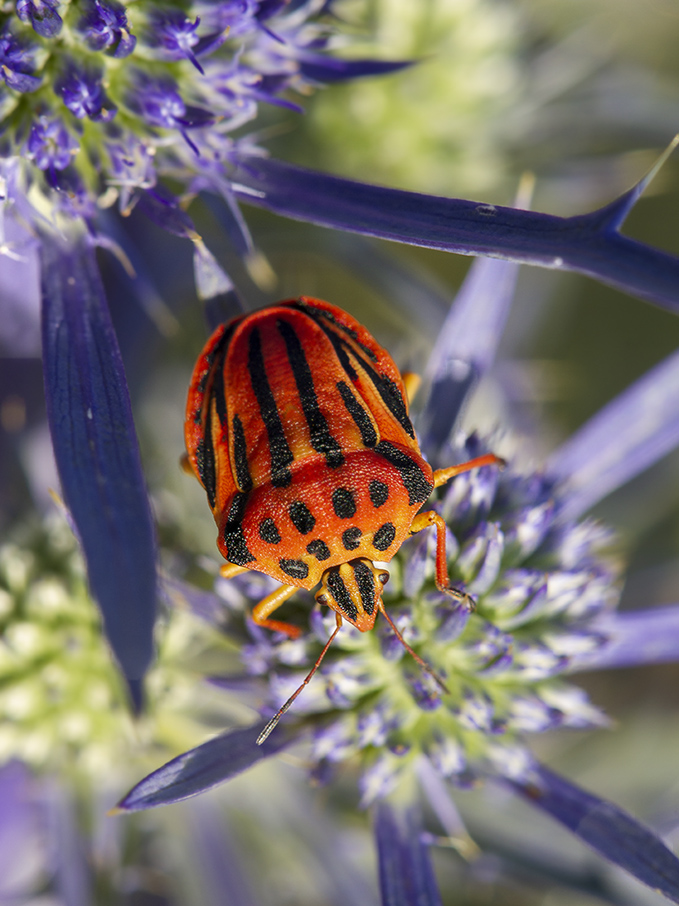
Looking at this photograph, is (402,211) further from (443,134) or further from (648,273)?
(443,134)

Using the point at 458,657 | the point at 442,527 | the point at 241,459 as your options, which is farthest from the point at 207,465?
the point at 458,657

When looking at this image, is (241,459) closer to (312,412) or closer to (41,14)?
(312,412)

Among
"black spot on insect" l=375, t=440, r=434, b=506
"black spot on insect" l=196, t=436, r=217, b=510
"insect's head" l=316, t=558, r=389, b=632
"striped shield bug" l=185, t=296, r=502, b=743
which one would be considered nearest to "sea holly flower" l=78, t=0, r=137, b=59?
"striped shield bug" l=185, t=296, r=502, b=743

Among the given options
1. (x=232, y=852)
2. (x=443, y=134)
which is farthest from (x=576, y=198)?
(x=232, y=852)

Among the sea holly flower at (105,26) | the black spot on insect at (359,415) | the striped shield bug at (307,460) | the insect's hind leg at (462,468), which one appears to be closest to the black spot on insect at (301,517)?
the striped shield bug at (307,460)

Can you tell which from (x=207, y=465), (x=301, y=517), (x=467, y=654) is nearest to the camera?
(x=301, y=517)

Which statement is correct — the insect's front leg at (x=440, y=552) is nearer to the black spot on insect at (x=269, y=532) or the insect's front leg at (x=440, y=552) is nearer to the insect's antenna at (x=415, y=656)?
the insect's antenna at (x=415, y=656)
